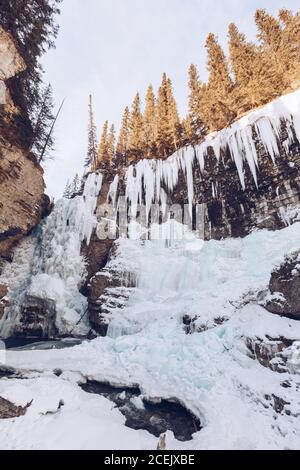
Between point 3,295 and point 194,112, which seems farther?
point 194,112

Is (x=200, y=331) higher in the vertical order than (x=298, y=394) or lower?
higher

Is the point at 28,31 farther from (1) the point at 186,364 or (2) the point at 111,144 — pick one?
(2) the point at 111,144

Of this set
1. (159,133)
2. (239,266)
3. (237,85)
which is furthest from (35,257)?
(237,85)

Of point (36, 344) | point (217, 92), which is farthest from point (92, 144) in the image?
point (36, 344)

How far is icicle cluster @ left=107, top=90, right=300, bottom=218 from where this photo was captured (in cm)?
1524

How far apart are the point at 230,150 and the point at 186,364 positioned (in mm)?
14081

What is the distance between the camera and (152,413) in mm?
Result: 7211

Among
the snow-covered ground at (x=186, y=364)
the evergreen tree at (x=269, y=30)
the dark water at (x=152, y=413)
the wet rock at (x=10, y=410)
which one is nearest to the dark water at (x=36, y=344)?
the snow-covered ground at (x=186, y=364)

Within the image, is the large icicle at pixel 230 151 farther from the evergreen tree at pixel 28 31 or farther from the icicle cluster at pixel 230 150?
the evergreen tree at pixel 28 31

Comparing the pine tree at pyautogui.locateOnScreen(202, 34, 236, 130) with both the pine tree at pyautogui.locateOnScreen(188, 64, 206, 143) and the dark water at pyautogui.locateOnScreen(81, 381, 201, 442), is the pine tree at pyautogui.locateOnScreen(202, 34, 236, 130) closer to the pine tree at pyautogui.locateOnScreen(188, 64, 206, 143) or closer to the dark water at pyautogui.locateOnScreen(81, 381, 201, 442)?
the pine tree at pyautogui.locateOnScreen(188, 64, 206, 143)

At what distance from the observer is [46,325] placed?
52.9 feet

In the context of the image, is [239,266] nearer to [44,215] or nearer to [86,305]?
[86,305]

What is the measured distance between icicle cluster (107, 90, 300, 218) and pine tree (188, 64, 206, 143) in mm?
2924

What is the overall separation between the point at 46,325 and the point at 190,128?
19.9 meters
